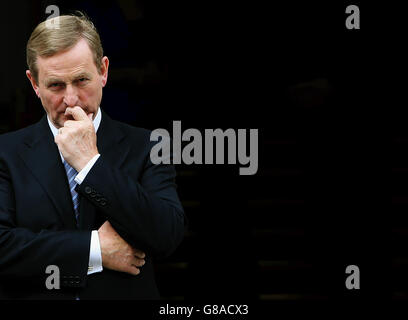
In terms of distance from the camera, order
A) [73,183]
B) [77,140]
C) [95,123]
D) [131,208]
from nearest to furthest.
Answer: [131,208] → [77,140] → [73,183] → [95,123]

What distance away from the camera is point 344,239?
17.0 ft

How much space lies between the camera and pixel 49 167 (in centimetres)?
342

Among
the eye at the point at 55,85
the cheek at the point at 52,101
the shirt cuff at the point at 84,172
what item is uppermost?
the eye at the point at 55,85

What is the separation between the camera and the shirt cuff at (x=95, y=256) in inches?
127

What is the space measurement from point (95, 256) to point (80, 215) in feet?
0.79

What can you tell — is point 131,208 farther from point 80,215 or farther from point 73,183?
point 73,183

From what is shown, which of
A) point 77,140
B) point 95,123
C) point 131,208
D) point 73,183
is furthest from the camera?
point 95,123

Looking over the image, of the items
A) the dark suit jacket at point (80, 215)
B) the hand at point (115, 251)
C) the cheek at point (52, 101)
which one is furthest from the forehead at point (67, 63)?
the hand at point (115, 251)

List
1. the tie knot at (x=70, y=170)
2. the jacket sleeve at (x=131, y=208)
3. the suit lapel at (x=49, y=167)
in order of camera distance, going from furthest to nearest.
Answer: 1. the tie knot at (x=70, y=170)
2. the suit lapel at (x=49, y=167)
3. the jacket sleeve at (x=131, y=208)

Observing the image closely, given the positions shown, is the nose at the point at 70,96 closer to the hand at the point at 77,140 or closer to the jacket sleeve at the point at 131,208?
the hand at the point at 77,140

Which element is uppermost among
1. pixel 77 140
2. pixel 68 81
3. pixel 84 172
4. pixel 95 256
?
pixel 68 81

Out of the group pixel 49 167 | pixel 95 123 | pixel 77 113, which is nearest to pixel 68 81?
pixel 77 113

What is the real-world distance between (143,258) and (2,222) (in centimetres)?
77

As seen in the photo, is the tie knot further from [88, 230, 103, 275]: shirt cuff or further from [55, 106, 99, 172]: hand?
[88, 230, 103, 275]: shirt cuff
